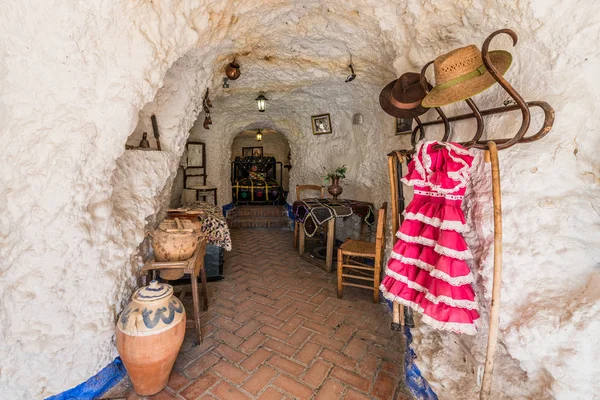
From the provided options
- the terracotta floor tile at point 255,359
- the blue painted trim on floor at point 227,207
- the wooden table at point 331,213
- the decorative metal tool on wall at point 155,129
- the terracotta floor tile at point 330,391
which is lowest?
the terracotta floor tile at point 330,391

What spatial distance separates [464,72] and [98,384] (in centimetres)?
299

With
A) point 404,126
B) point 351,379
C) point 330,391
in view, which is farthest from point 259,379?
point 404,126

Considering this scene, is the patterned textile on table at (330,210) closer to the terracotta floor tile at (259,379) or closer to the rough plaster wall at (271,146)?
the terracotta floor tile at (259,379)

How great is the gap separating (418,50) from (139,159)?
254 centimetres

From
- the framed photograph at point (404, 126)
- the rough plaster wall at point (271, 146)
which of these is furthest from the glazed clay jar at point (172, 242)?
the rough plaster wall at point (271, 146)

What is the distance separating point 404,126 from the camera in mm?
3338

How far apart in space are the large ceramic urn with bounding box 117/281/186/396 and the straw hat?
2.16 meters

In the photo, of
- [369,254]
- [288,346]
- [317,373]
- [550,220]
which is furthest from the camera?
[369,254]

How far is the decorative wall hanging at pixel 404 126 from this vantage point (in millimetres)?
3234

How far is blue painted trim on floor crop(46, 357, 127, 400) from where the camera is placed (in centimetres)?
170

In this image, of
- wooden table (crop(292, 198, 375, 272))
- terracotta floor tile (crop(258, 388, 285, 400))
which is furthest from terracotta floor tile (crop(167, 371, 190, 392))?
wooden table (crop(292, 198, 375, 272))

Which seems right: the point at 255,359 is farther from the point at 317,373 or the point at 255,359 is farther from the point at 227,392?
the point at 317,373

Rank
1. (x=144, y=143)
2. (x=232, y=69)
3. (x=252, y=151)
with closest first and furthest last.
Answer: (x=144, y=143) < (x=232, y=69) < (x=252, y=151)

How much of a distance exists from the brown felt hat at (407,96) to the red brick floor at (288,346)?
2.03 m
